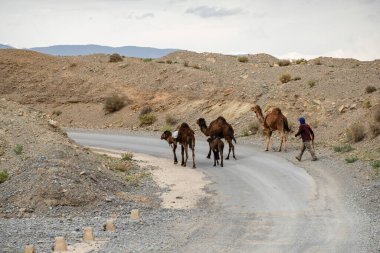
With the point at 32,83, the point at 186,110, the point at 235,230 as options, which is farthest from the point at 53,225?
the point at 32,83

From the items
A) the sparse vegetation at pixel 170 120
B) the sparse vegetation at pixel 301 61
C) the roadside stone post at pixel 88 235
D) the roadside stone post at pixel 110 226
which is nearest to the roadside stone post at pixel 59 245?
the roadside stone post at pixel 88 235

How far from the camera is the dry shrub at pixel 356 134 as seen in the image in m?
30.2

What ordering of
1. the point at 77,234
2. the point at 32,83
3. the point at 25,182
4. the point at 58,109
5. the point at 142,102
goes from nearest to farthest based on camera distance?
the point at 77,234 < the point at 25,182 < the point at 142,102 < the point at 58,109 < the point at 32,83

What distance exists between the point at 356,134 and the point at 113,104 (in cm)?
2447

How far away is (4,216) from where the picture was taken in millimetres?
17562

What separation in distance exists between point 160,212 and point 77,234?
11.3 feet

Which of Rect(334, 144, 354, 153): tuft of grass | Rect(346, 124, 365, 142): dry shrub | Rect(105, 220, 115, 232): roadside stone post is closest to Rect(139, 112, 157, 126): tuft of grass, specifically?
Rect(346, 124, 365, 142): dry shrub

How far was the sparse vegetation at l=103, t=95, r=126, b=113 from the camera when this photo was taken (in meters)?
50.8

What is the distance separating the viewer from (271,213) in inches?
691

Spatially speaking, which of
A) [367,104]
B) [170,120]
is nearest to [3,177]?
[367,104]

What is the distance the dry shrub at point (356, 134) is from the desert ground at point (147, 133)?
44 millimetres

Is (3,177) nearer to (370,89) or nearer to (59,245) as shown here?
(59,245)

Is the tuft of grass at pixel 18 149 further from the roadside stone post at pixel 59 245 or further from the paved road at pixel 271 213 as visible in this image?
the roadside stone post at pixel 59 245

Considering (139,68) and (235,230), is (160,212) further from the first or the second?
(139,68)
